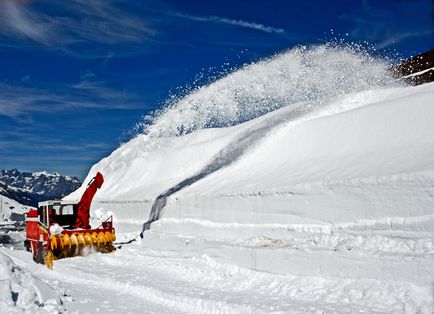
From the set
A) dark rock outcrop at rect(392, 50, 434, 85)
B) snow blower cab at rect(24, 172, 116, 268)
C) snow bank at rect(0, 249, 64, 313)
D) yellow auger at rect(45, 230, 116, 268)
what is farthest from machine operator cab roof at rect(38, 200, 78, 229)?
dark rock outcrop at rect(392, 50, 434, 85)

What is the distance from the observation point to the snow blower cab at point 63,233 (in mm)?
15617

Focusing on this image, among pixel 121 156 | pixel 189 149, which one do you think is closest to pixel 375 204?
pixel 189 149

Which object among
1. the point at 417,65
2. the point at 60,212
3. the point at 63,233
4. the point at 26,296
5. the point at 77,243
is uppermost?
the point at 417,65

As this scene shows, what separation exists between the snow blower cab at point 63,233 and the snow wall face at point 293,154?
319cm

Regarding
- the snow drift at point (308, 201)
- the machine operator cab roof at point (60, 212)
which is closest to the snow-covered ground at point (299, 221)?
the snow drift at point (308, 201)

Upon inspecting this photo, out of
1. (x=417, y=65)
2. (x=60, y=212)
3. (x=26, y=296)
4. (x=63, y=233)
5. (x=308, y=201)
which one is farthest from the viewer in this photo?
(x=417, y=65)

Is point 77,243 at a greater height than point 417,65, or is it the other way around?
point 417,65

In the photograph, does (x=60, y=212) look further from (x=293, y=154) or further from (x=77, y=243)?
(x=293, y=154)

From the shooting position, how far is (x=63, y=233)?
52.6 feet

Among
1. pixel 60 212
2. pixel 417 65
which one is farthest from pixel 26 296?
pixel 417 65

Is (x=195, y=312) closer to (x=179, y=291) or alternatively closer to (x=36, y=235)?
(x=179, y=291)

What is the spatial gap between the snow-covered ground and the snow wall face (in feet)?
0.20

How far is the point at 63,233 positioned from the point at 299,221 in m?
8.12

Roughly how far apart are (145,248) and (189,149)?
10.1m
